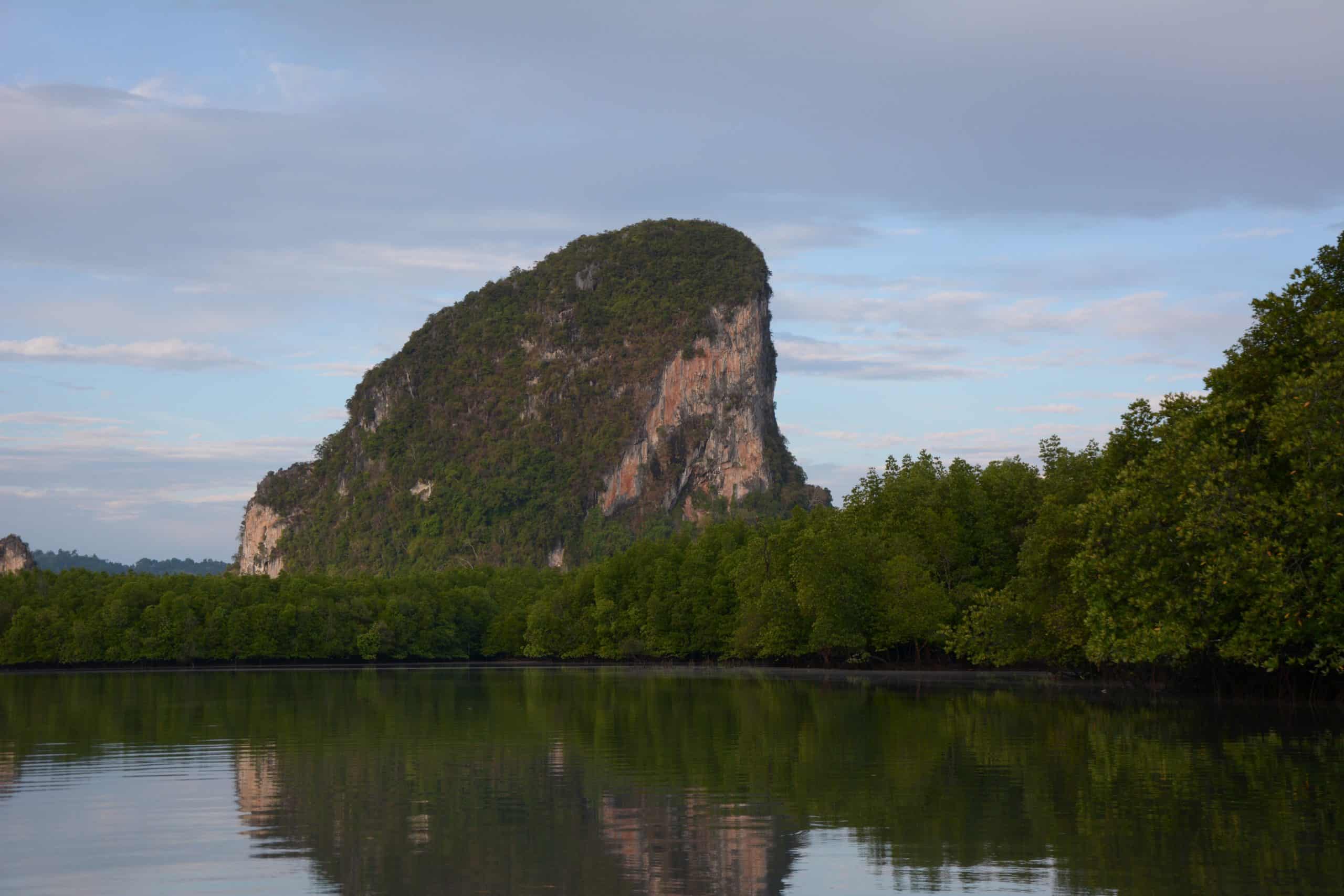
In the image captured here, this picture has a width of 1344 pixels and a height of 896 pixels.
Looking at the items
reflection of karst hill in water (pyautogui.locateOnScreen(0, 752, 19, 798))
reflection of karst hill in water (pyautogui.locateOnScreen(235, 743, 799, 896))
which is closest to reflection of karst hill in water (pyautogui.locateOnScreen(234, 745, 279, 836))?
reflection of karst hill in water (pyautogui.locateOnScreen(235, 743, 799, 896))

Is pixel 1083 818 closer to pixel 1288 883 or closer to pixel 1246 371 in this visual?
pixel 1288 883

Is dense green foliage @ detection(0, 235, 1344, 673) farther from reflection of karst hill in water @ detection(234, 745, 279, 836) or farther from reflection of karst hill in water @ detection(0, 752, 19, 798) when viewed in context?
reflection of karst hill in water @ detection(0, 752, 19, 798)

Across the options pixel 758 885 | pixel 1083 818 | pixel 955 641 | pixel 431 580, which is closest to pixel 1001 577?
pixel 955 641

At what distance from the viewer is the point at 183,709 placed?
5931 cm

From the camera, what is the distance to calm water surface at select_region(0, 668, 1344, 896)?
55.5 ft

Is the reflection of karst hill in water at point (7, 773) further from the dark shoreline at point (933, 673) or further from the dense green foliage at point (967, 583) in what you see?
the dark shoreline at point (933, 673)

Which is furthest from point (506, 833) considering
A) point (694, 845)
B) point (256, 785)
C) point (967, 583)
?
point (967, 583)

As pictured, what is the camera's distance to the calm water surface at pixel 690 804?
16.9 m

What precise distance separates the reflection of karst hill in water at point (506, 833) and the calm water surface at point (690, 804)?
0.08 metres

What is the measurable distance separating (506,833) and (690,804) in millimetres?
4322

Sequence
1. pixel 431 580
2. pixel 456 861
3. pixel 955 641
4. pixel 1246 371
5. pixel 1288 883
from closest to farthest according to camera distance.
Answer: pixel 1288 883, pixel 456 861, pixel 1246 371, pixel 955 641, pixel 431 580

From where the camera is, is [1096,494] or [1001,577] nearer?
[1096,494]

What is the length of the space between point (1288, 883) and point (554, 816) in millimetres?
10907

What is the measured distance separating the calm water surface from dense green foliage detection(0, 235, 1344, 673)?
432 cm
